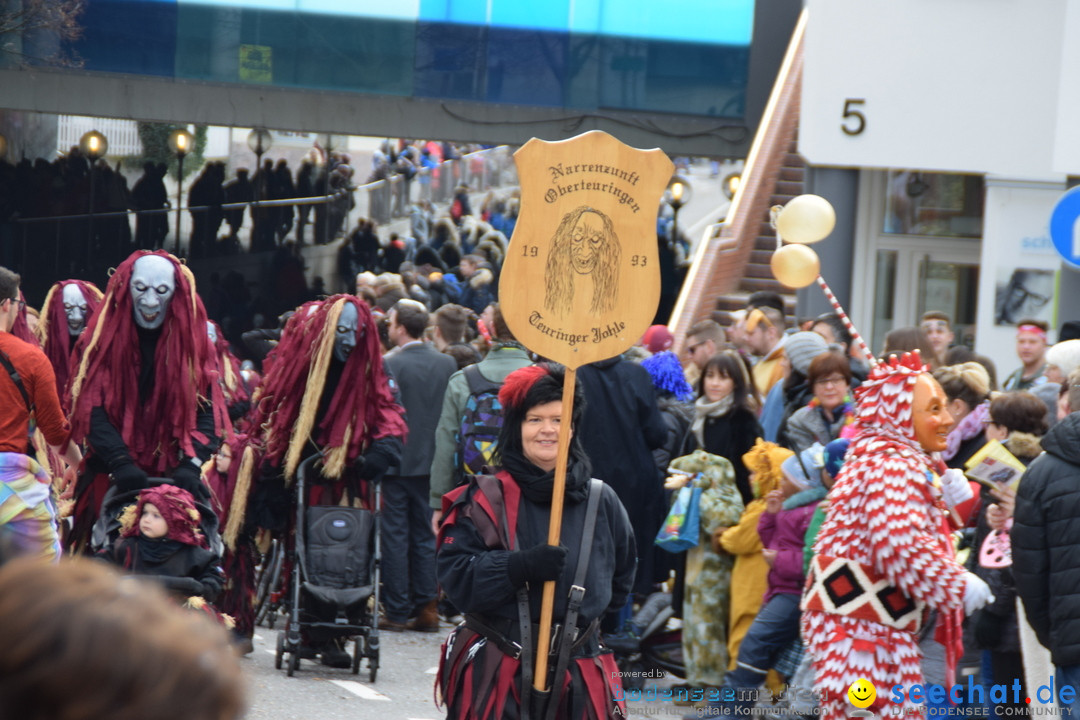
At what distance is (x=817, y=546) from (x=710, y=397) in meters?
2.53

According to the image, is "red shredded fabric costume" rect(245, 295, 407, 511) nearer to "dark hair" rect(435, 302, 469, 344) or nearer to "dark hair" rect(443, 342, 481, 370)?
"dark hair" rect(443, 342, 481, 370)

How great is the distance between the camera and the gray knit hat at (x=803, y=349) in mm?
8613

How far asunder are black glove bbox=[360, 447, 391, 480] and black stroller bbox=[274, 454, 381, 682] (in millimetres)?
199

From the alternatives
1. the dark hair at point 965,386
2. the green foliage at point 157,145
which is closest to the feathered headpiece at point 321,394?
the dark hair at point 965,386

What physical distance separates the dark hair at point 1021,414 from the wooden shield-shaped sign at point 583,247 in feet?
7.31

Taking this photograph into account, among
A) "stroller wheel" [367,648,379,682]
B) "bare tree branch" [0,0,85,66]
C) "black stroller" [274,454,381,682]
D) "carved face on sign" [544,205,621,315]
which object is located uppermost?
"bare tree branch" [0,0,85,66]

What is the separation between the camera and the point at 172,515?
6.50 meters

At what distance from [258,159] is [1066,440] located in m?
20.8

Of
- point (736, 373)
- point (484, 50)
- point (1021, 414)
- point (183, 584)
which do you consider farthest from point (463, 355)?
point (484, 50)

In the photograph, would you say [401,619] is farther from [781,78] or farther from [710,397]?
[781,78]

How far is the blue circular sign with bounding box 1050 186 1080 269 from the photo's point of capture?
7215 mm

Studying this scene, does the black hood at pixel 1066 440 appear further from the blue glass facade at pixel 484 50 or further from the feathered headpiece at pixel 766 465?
the blue glass facade at pixel 484 50

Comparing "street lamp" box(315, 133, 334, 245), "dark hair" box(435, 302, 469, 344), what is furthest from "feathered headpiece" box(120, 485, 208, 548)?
"street lamp" box(315, 133, 334, 245)

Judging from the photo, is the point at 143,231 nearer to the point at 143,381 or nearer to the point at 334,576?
the point at 334,576
